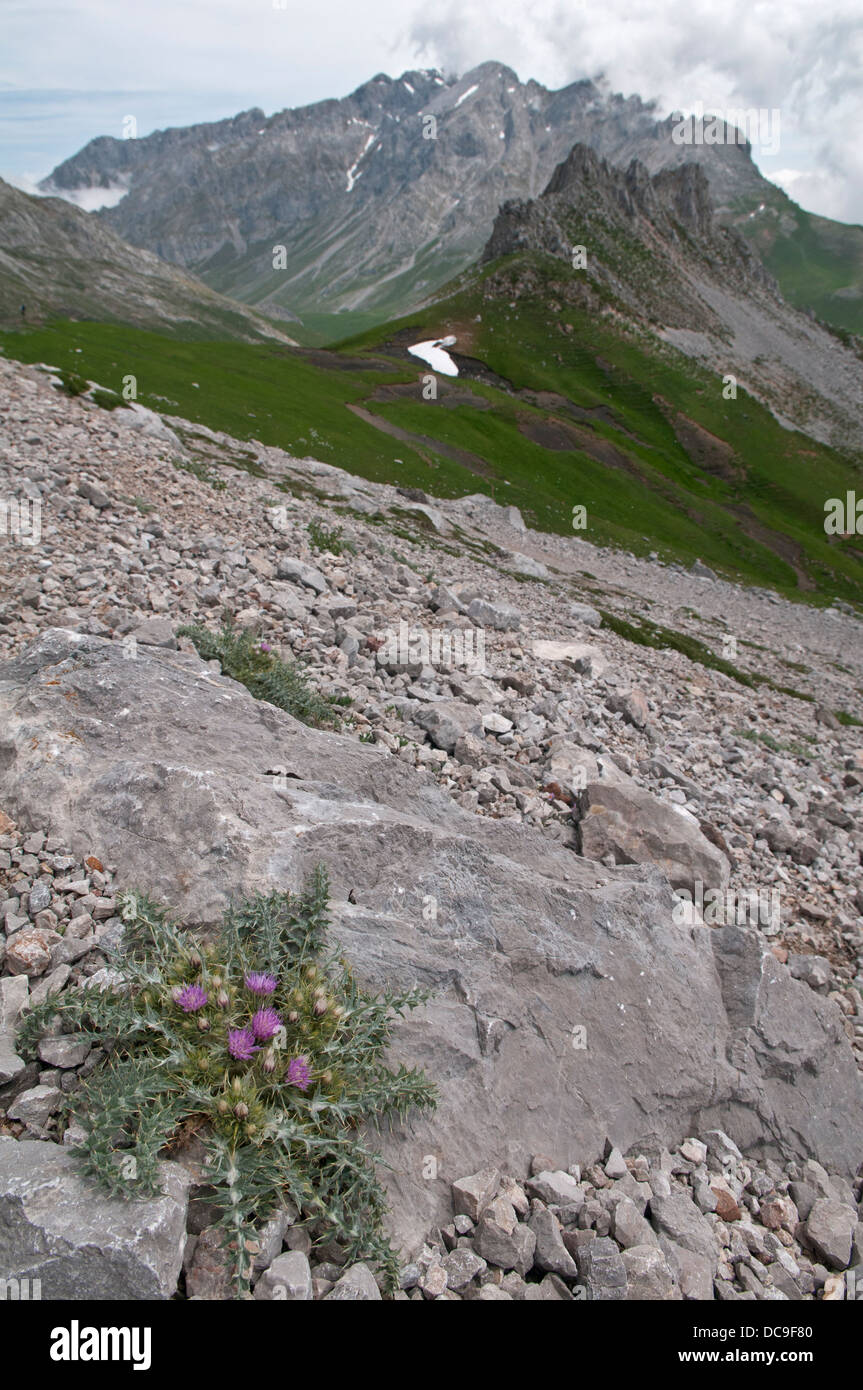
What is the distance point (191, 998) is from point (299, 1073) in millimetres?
799

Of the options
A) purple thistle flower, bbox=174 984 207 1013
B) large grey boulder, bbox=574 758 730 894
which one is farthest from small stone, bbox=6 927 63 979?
large grey boulder, bbox=574 758 730 894

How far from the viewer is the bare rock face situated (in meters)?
5.70

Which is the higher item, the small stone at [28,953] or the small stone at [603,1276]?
the small stone at [28,953]

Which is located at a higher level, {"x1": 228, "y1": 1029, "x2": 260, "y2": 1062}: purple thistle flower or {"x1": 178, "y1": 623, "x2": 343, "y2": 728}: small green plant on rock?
{"x1": 178, "y1": 623, "x2": 343, "y2": 728}: small green plant on rock

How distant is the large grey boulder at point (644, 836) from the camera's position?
32.9ft

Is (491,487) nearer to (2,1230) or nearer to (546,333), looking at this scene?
(2,1230)

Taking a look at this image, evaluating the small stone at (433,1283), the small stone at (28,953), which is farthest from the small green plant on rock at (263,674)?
the small stone at (433,1283)

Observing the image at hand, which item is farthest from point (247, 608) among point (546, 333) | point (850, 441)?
point (850, 441)

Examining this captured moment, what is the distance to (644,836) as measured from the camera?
1025 cm

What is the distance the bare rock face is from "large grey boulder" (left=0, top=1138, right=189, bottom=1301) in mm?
1617

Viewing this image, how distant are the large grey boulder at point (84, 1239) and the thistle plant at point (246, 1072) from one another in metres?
0.14

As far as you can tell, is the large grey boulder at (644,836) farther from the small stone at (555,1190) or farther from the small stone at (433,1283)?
the small stone at (433,1283)

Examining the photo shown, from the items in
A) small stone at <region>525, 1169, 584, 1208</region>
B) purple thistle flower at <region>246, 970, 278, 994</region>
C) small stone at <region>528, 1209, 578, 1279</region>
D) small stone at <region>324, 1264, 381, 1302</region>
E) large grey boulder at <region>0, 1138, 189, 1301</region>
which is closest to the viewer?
large grey boulder at <region>0, 1138, 189, 1301</region>

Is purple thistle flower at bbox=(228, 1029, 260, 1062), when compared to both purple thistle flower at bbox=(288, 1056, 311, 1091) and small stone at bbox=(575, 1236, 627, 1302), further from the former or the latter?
small stone at bbox=(575, 1236, 627, 1302)
